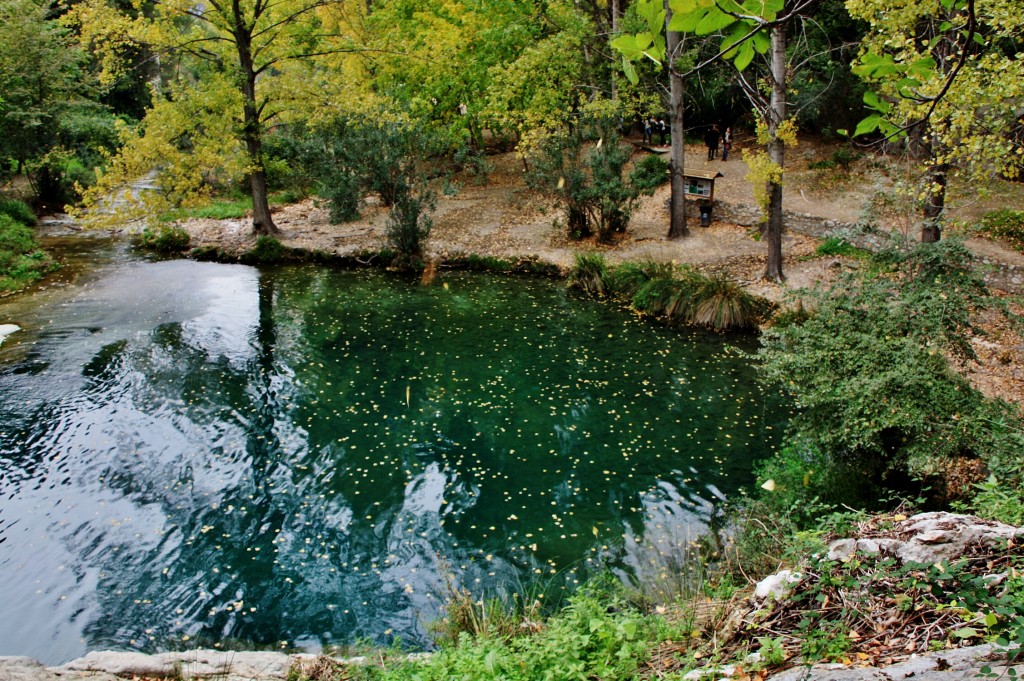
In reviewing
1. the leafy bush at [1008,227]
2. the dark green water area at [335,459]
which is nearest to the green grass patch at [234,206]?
the dark green water area at [335,459]

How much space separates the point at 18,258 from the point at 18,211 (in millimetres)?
4515

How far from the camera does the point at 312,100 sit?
61.3 feet

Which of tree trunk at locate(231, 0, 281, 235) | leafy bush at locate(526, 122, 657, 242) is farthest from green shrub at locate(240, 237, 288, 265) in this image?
leafy bush at locate(526, 122, 657, 242)

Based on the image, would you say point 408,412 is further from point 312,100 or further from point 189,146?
point 189,146

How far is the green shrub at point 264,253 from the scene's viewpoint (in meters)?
18.8

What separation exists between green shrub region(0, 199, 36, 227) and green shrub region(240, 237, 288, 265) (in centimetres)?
774

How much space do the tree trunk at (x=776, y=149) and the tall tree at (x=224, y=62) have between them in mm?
12089

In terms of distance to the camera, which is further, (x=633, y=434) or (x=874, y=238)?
(x=874, y=238)

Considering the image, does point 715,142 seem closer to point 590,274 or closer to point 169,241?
point 590,274

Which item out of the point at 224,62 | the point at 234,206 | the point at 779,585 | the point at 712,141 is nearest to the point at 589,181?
the point at 712,141

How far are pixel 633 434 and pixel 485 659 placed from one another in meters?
5.49

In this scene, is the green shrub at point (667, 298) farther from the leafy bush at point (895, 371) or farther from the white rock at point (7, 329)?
the white rock at point (7, 329)

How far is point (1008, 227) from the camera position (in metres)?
15.1

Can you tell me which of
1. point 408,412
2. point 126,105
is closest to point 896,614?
point 408,412
